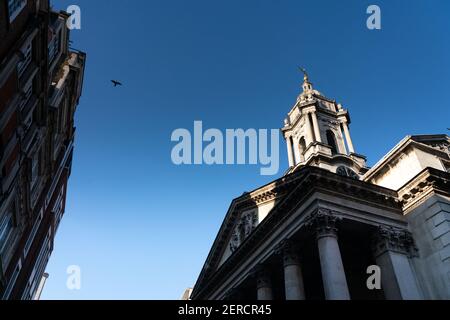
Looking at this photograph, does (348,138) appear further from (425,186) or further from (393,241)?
(393,241)

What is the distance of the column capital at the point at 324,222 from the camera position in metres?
18.9

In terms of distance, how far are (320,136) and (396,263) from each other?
25316 mm

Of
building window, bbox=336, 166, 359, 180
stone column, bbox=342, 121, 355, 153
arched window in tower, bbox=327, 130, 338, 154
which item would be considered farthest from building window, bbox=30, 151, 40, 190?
stone column, bbox=342, 121, 355, 153

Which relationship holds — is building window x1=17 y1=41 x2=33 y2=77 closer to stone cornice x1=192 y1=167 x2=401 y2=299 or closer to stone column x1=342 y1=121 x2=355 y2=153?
stone cornice x1=192 y1=167 x2=401 y2=299

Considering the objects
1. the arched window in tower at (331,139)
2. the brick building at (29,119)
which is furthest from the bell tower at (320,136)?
the brick building at (29,119)

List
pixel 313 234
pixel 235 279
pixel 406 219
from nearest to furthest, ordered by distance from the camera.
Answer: pixel 313 234 < pixel 406 219 < pixel 235 279

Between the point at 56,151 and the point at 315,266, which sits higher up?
the point at 56,151

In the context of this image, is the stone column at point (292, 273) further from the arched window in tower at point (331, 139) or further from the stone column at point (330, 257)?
the arched window in tower at point (331, 139)

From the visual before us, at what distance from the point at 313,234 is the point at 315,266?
6.26 m

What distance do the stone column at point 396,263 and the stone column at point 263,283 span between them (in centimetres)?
714

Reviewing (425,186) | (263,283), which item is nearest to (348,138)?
(425,186)
